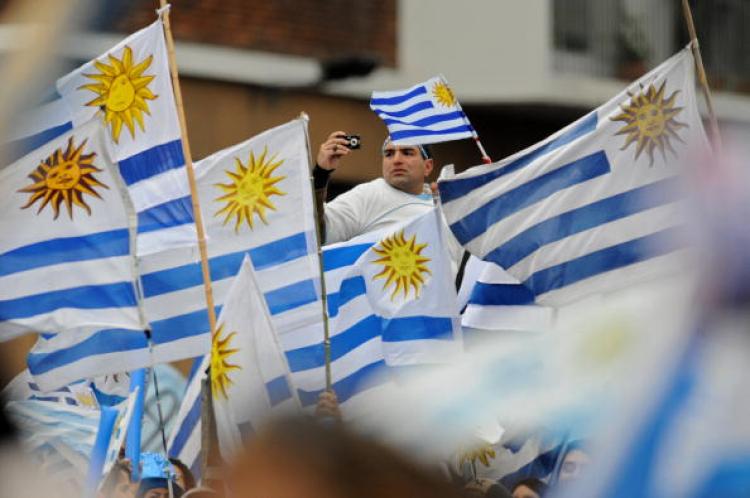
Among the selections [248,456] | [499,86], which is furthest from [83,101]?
[499,86]

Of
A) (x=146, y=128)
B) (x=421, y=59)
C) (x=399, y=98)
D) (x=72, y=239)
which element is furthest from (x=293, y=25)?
(x=72, y=239)

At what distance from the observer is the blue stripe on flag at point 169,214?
7.12 meters

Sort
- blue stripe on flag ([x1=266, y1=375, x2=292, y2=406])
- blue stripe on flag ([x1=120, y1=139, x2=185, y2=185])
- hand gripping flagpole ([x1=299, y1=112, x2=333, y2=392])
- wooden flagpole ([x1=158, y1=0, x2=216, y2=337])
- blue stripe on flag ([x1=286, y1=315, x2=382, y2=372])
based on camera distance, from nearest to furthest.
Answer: blue stripe on flag ([x1=266, y1=375, x2=292, y2=406]) < hand gripping flagpole ([x1=299, y1=112, x2=333, y2=392]) < wooden flagpole ([x1=158, y1=0, x2=216, y2=337]) < blue stripe on flag ([x1=286, y1=315, x2=382, y2=372]) < blue stripe on flag ([x1=120, y1=139, x2=185, y2=185])

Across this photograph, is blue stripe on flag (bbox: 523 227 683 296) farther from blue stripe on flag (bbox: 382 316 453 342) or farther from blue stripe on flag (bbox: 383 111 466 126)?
blue stripe on flag (bbox: 383 111 466 126)

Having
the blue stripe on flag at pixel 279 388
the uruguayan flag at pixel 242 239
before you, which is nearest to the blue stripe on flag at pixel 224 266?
the uruguayan flag at pixel 242 239

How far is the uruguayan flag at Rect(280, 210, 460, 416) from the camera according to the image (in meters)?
6.87

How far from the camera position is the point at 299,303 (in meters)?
7.16

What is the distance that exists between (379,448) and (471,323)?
17.3 feet

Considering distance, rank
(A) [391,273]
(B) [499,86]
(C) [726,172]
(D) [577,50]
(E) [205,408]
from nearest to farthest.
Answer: (C) [726,172] < (E) [205,408] < (A) [391,273] < (B) [499,86] < (D) [577,50]

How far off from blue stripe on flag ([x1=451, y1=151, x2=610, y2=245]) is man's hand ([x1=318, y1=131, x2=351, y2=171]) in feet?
1.90

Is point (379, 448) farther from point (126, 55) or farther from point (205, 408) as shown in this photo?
point (126, 55)

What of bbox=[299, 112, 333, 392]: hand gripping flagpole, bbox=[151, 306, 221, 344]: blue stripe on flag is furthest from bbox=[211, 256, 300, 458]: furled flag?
bbox=[151, 306, 221, 344]: blue stripe on flag

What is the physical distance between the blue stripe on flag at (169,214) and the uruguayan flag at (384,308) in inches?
24.1

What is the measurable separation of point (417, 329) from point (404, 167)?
819 millimetres
